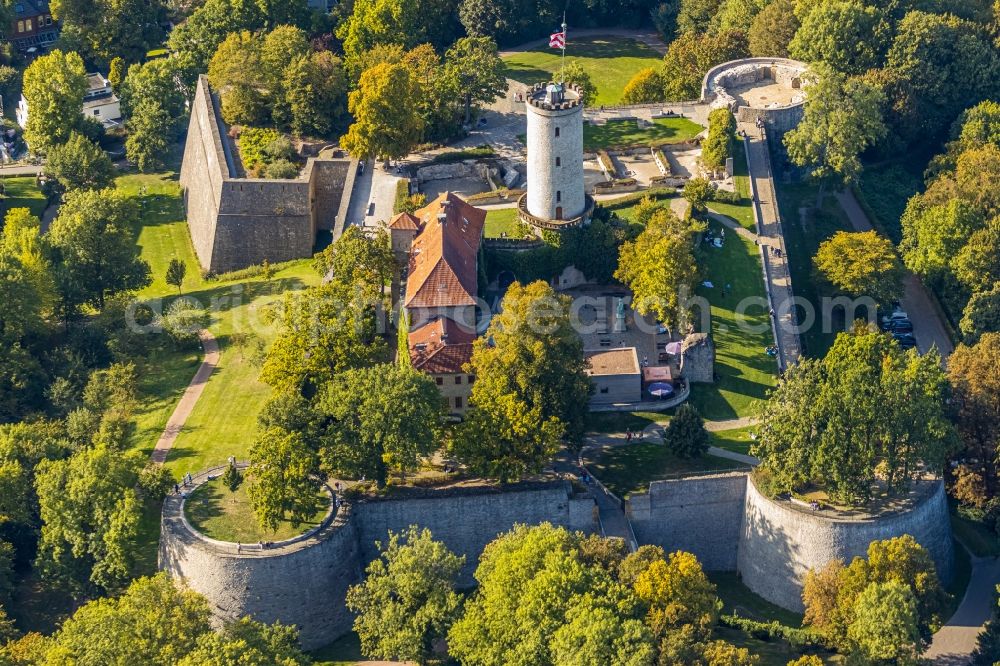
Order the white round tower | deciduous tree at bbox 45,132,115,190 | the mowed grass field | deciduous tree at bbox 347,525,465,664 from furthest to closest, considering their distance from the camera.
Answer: deciduous tree at bbox 45,132,115,190 → the white round tower → the mowed grass field → deciduous tree at bbox 347,525,465,664

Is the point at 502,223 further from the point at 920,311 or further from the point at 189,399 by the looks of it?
the point at 920,311

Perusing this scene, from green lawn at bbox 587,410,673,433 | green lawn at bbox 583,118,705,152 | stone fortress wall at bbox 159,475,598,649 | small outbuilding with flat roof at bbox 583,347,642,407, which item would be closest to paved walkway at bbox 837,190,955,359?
green lawn at bbox 583,118,705,152

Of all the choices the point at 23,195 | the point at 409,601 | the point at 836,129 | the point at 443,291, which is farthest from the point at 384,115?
the point at 409,601

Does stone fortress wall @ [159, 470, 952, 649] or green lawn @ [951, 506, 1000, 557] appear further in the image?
green lawn @ [951, 506, 1000, 557]

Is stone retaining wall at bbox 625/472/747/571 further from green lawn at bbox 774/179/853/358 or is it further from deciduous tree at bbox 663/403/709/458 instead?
green lawn at bbox 774/179/853/358

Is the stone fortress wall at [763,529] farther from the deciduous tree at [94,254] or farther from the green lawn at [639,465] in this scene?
the deciduous tree at [94,254]

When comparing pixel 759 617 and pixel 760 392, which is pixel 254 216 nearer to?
pixel 760 392
